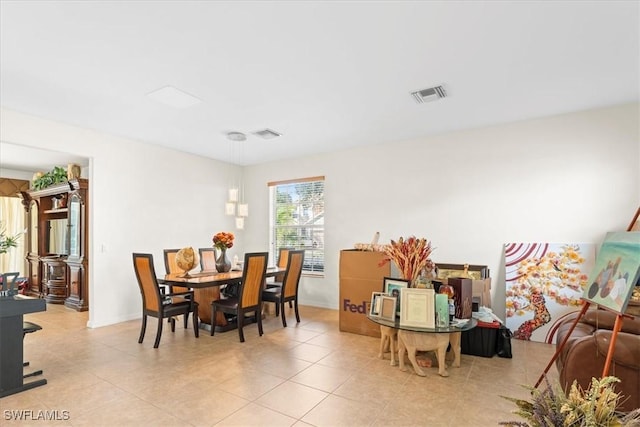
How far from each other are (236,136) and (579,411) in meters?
4.50

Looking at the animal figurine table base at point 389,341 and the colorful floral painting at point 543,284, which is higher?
the colorful floral painting at point 543,284

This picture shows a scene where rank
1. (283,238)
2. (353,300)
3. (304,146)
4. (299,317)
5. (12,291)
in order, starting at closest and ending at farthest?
(12,291), (353,300), (299,317), (304,146), (283,238)

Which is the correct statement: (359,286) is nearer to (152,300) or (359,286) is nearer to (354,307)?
(354,307)

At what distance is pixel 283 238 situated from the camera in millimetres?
6246

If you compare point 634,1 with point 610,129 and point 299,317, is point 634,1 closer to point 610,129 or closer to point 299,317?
point 610,129

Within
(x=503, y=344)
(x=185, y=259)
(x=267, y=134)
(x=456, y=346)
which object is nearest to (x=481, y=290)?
(x=503, y=344)

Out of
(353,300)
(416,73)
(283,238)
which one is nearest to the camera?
(416,73)

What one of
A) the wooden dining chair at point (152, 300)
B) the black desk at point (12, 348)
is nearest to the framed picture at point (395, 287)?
the wooden dining chair at point (152, 300)

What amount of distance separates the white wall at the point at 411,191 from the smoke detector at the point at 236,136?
1.38 meters

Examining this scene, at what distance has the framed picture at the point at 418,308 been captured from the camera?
2.78 m

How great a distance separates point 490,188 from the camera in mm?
4227

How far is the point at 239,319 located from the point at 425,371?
6.74 feet

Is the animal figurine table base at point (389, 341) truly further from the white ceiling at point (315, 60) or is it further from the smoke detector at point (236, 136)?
the smoke detector at point (236, 136)

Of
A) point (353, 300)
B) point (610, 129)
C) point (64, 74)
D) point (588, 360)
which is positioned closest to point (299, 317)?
point (353, 300)
